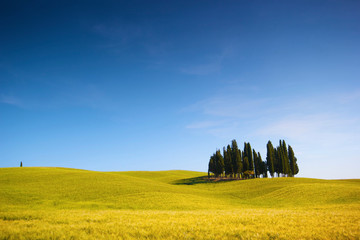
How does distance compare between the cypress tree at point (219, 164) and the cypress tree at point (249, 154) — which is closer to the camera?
the cypress tree at point (249, 154)

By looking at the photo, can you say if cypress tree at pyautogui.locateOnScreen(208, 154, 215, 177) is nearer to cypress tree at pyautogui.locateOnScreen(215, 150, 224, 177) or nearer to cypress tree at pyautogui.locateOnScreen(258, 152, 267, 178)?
cypress tree at pyautogui.locateOnScreen(215, 150, 224, 177)

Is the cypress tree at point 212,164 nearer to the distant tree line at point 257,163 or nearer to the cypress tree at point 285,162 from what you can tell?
the distant tree line at point 257,163

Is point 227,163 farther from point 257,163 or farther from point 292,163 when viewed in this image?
point 292,163

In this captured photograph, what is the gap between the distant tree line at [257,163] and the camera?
7556cm

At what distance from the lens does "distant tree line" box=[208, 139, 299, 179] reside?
75562 millimetres

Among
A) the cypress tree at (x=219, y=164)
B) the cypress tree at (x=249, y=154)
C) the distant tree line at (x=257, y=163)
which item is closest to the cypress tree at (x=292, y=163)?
the distant tree line at (x=257, y=163)

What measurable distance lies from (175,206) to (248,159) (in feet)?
196

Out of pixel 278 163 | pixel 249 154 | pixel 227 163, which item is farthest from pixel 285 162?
pixel 227 163

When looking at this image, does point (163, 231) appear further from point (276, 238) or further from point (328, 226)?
point (328, 226)

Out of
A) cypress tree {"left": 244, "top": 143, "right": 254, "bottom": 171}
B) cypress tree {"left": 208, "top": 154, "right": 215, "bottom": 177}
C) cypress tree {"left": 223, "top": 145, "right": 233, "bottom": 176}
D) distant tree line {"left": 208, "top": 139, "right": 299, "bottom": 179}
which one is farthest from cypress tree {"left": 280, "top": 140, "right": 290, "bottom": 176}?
cypress tree {"left": 208, "top": 154, "right": 215, "bottom": 177}

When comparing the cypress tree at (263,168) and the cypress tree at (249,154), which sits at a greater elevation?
the cypress tree at (249,154)

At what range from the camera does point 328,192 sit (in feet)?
124

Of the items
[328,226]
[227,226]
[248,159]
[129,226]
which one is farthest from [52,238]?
[248,159]

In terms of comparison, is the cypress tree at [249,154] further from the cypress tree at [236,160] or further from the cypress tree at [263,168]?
the cypress tree at [236,160]
